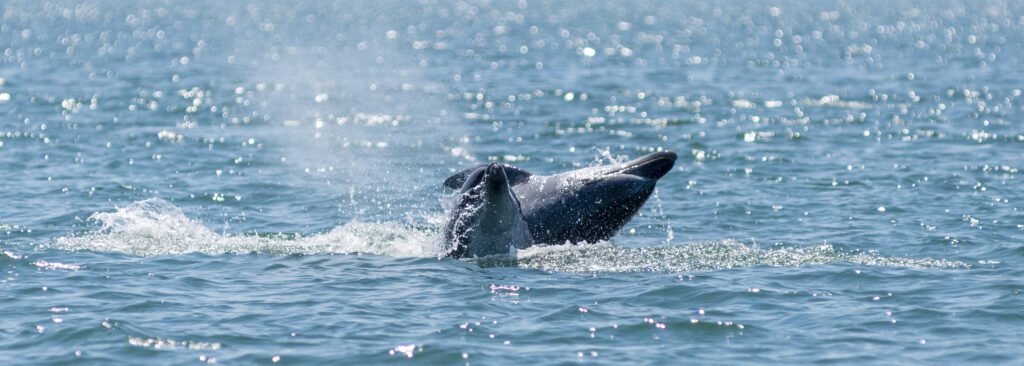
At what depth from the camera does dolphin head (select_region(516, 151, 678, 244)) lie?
2112 centimetres

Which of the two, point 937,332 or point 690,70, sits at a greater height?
point 690,70

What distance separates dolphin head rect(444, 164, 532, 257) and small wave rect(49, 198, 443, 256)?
78cm

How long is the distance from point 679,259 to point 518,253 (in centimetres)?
260

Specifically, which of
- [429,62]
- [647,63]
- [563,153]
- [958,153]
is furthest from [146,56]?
[958,153]

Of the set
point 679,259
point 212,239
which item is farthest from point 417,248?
point 679,259

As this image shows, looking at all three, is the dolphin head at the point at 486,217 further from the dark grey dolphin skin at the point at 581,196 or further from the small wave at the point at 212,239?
the small wave at the point at 212,239

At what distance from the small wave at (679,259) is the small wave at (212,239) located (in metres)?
1.72

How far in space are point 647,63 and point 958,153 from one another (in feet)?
117

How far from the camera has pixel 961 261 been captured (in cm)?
2130

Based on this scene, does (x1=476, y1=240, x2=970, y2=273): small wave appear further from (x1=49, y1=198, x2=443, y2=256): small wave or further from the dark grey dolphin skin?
(x1=49, y1=198, x2=443, y2=256): small wave

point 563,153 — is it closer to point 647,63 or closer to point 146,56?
point 647,63

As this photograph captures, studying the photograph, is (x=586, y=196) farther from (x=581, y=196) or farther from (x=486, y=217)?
(x=486, y=217)

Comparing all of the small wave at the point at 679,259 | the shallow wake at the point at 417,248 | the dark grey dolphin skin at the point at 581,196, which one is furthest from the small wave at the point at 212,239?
the small wave at the point at 679,259

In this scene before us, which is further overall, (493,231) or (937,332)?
(493,231)
